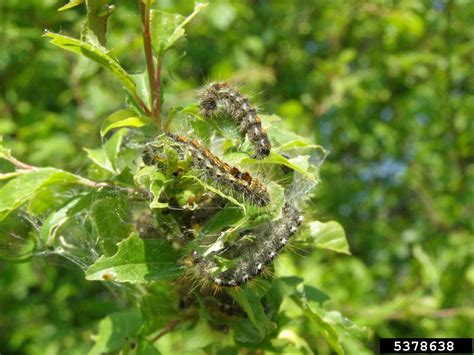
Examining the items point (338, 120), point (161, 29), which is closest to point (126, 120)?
point (161, 29)

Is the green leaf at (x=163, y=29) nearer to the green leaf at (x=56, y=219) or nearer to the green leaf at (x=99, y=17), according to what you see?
the green leaf at (x=99, y=17)

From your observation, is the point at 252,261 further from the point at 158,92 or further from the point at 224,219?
the point at 158,92

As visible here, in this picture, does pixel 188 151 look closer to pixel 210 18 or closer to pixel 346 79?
pixel 210 18

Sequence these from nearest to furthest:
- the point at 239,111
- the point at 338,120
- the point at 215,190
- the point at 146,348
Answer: the point at 215,190 < the point at 239,111 < the point at 146,348 < the point at 338,120

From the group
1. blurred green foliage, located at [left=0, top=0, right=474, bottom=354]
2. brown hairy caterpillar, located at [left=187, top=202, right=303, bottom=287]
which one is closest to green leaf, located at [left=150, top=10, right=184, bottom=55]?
brown hairy caterpillar, located at [left=187, top=202, right=303, bottom=287]

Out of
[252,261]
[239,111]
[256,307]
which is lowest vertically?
[256,307]

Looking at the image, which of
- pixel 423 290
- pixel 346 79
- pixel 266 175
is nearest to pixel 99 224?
pixel 266 175
